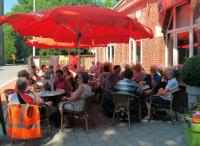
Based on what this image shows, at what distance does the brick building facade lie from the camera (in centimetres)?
928

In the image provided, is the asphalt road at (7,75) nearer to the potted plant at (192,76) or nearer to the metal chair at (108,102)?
the metal chair at (108,102)

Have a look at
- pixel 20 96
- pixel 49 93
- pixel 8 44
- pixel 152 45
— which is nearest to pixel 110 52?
pixel 152 45

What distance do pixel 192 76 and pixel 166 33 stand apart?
160 inches

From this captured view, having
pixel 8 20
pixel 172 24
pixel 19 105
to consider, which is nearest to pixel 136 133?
pixel 19 105

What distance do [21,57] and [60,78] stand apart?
57661 millimetres

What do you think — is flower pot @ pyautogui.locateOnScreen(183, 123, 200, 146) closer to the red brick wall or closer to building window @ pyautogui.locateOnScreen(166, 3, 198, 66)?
building window @ pyautogui.locateOnScreen(166, 3, 198, 66)

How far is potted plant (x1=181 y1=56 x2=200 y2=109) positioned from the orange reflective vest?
3331mm

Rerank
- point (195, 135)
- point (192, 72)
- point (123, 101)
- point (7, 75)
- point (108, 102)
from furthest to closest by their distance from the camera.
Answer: point (7, 75), point (108, 102), point (123, 101), point (192, 72), point (195, 135)

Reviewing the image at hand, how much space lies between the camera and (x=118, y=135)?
664cm

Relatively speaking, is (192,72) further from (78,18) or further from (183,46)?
(183,46)

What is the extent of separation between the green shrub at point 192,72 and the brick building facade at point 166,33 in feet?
5.54

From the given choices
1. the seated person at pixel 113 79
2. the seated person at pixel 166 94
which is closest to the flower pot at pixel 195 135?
the seated person at pixel 166 94

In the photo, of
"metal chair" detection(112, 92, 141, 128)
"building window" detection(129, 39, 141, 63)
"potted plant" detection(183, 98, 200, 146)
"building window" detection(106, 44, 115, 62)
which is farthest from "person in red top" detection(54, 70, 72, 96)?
"building window" detection(106, 44, 115, 62)

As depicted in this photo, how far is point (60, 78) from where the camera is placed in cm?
846
